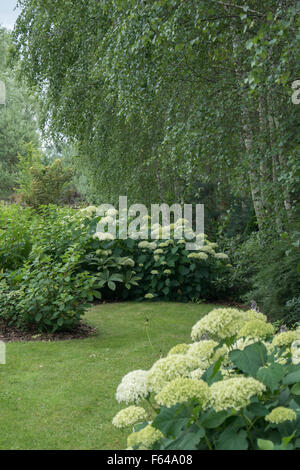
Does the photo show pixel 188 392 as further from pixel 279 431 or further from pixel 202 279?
pixel 202 279

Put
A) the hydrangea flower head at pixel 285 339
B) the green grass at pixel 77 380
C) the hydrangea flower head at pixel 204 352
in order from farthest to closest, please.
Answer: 1. the green grass at pixel 77 380
2. the hydrangea flower head at pixel 285 339
3. the hydrangea flower head at pixel 204 352

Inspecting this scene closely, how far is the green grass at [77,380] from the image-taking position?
113 inches

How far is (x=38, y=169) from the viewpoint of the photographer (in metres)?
19.2

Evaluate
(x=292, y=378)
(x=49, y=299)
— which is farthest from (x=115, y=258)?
(x=292, y=378)

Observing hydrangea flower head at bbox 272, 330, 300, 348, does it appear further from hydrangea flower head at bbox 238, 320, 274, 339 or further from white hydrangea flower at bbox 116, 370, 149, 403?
white hydrangea flower at bbox 116, 370, 149, 403

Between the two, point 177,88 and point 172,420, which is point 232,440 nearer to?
point 172,420

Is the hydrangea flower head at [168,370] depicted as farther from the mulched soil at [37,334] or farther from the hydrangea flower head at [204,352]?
the mulched soil at [37,334]

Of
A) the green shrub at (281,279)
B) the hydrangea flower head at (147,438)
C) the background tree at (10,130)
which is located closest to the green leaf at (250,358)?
the hydrangea flower head at (147,438)

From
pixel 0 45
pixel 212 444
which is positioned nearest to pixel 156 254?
pixel 212 444

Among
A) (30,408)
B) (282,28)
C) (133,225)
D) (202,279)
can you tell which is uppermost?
(282,28)

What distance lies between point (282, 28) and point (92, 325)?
12.9 feet

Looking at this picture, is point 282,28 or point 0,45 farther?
point 0,45

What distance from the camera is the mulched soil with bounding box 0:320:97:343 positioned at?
5.17 meters

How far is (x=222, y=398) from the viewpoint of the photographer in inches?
49.2
